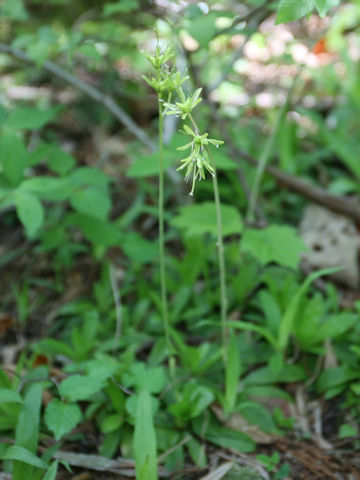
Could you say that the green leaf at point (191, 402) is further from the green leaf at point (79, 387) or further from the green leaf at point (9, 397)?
the green leaf at point (9, 397)

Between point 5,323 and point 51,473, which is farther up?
point 5,323

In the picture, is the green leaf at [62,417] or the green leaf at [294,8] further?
the green leaf at [62,417]

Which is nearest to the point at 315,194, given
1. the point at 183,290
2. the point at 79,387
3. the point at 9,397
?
the point at 183,290

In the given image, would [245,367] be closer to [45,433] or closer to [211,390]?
[211,390]

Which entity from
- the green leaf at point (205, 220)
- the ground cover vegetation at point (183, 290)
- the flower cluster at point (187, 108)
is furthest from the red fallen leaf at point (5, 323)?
the flower cluster at point (187, 108)

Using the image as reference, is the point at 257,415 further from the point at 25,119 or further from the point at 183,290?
the point at 25,119

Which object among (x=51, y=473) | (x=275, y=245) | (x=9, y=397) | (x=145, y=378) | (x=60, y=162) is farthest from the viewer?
(x=60, y=162)
